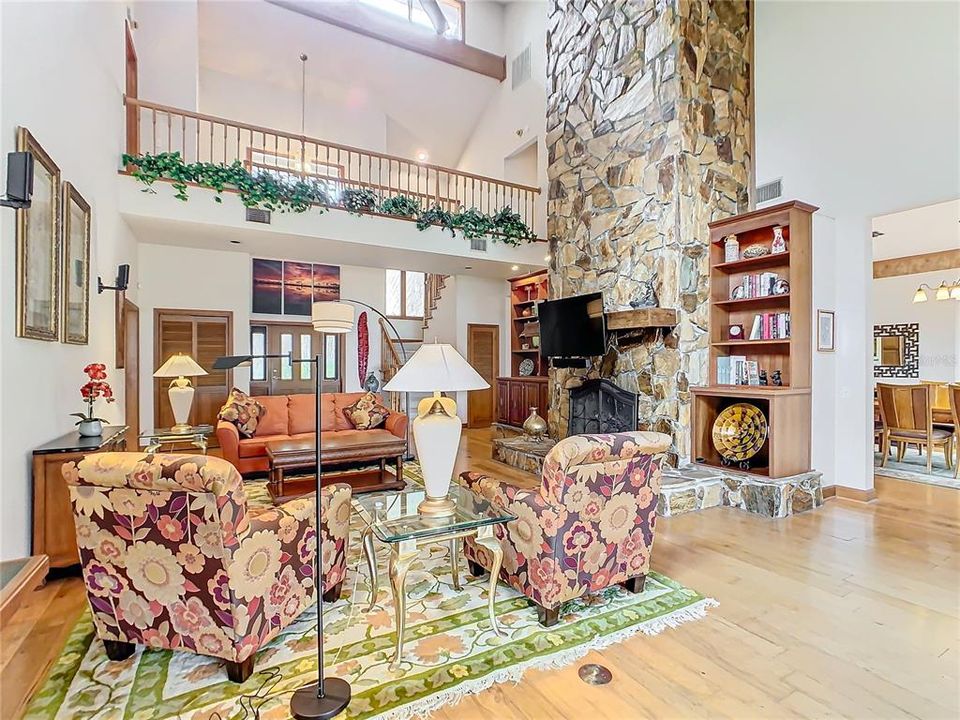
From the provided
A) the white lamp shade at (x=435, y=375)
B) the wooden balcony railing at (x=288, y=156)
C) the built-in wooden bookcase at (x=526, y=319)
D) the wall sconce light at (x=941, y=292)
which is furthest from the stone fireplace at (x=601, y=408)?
the wall sconce light at (x=941, y=292)

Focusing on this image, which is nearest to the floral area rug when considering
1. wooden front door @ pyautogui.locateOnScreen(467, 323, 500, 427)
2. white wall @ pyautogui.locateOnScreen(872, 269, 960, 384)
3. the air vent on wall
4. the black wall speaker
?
the black wall speaker

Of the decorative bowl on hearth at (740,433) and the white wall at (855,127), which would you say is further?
the decorative bowl on hearth at (740,433)

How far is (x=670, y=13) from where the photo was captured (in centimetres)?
486

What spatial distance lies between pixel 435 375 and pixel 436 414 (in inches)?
8.7

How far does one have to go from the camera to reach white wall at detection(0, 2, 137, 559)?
8.20ft

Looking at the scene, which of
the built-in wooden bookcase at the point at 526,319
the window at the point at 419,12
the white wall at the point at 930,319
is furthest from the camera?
the window at the point at 419,12

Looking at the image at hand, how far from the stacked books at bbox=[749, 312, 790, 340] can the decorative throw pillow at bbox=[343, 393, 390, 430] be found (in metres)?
4.15

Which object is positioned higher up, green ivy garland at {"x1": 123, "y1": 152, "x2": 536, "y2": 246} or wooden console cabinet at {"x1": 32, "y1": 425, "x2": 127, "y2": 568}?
green ivy garland at {"x1": 123, "y1": 152, "x2": 536, "y2": 246}

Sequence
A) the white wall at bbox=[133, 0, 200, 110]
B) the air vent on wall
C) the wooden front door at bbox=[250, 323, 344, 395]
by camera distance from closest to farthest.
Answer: the air vent on wall → the white wall at bbox=[133, 0, 200, 110] → the wooden front door at bbox=[250, 323, 344, 395]

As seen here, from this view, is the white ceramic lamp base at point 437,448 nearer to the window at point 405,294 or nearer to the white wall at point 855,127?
the white wall at point 855,127

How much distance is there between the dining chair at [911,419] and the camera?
5.52m

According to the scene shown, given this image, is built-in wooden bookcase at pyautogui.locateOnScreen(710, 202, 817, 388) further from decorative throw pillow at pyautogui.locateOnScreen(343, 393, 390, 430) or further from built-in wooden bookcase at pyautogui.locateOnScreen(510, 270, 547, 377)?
decorative throw pillow at pyautogui.locateOnScreen(343, 393, 390, 430)

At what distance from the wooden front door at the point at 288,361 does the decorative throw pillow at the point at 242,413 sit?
3.74 metres

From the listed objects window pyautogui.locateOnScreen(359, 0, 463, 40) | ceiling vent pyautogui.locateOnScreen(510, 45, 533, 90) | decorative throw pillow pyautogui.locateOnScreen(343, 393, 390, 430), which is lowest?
decorative throw pillow pyautogui.locateOnScreen(343, 393, 390, 430)
